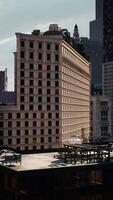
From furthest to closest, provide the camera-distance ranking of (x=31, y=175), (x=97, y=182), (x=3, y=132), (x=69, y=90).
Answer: (x=69, y=90) < (x=3, y=132) < (x=97, y=182) < (x=31, y=175)

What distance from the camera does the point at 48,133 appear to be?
148 meters

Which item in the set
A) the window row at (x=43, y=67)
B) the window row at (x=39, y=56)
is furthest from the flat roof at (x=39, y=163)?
the window row at (x=39, y=56)

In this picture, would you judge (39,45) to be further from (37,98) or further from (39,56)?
(37,98)

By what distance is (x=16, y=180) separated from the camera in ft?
209

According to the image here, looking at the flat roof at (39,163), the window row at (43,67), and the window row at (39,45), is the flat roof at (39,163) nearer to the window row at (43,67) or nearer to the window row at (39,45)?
the window row at (43,67)

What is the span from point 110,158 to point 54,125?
75.5 m

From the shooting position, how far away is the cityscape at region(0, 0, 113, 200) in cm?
6619

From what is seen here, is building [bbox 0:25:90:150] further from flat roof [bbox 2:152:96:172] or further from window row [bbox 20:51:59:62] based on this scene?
flat roof [bbox 2:152:96:172]

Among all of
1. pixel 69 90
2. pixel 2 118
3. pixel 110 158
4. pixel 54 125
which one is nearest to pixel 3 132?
pixel 2 118

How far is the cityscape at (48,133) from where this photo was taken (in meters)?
66.2

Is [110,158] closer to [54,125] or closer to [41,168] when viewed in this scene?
[41,168]

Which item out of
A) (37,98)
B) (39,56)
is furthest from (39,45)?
(37,98)

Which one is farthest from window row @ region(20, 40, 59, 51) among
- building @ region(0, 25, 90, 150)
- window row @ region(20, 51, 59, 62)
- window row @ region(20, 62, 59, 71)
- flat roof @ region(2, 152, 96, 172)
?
flat roof @ region(2, 152, 96, 172)

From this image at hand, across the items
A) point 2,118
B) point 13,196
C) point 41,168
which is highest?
point 2,118
